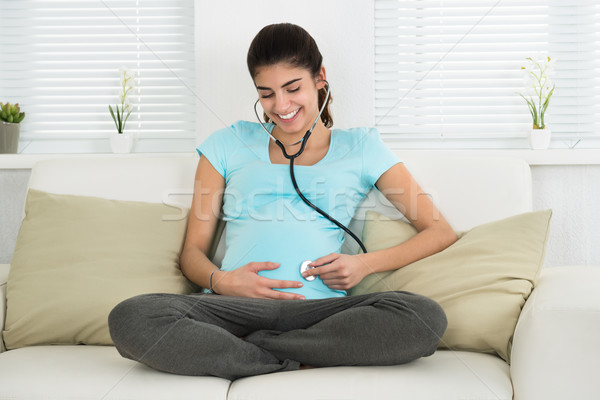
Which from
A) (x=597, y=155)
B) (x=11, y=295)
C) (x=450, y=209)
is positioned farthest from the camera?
(x=597, y=155)

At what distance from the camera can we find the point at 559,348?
1.21 meters

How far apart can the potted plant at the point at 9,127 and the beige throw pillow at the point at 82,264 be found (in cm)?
65

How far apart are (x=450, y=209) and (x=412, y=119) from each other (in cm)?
64

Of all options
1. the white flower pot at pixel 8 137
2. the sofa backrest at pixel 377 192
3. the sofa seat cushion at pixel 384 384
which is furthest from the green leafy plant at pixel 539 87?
the white flower pot at pixel 8 137

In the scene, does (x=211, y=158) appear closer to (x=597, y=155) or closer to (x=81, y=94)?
(x=81, y=94)

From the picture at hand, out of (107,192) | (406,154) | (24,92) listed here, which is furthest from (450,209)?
(24,92)

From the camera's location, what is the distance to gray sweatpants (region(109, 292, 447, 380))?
128 cm

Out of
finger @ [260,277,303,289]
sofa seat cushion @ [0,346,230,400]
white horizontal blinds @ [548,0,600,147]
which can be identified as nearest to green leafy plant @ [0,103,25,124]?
sofa seat cushion @ [0,346,230,400]

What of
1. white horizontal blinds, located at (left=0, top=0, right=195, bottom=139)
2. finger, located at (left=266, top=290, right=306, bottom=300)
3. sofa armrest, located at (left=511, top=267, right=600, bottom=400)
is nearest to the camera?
sofa armrest, located at (left=511, top=267, right=600, bottom=400)

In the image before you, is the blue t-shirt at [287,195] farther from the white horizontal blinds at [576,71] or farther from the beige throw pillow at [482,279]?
the white horizontal blinds at [576,71]

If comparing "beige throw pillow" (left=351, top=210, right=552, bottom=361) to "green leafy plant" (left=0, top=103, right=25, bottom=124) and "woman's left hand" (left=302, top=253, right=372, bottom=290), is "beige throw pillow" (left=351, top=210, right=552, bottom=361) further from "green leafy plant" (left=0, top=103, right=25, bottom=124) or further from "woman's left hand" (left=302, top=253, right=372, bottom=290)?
"green leafy plant" (left=0, top=103, right=25, bottom=124)

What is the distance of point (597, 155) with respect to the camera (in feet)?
6.91

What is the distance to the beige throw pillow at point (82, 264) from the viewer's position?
1.57 meters

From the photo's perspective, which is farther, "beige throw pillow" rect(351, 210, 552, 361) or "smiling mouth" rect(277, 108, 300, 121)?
"smiling mouth" rect(277, 108, 300, 121)
